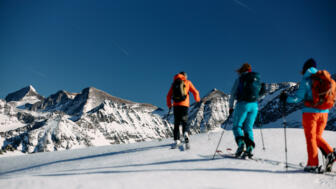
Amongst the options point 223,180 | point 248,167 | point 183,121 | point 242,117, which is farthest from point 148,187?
point 183,121

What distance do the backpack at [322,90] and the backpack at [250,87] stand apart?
4.72 ft

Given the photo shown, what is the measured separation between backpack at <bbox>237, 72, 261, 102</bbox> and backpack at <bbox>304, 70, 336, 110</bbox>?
1.44 meters

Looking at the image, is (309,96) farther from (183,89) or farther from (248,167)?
(183,89)

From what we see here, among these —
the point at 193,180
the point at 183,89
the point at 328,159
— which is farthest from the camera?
the point at 183,89

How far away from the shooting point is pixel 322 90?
18.8ft

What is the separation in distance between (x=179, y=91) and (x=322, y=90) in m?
4.41

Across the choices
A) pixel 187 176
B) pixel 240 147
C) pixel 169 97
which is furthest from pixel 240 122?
pixel 169 97

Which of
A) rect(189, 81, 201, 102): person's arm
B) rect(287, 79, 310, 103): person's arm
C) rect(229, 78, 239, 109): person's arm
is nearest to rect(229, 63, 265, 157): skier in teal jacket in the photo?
rect(229, 78, 239, 109): person's arm

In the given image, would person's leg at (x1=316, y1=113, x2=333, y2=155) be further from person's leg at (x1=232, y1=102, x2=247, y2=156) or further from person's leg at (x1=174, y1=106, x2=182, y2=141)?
person's leg at (x1=174, y1=106, x2=182, y2=141)

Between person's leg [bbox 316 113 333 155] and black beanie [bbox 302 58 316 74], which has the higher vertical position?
black beanie [bbox 302 58 316 74]

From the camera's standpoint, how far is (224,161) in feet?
21.7

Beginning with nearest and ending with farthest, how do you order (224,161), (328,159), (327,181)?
(327,181) → (328,159) → (224,161)

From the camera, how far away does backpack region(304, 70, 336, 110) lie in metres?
5.66

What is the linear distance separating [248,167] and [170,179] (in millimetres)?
2411
